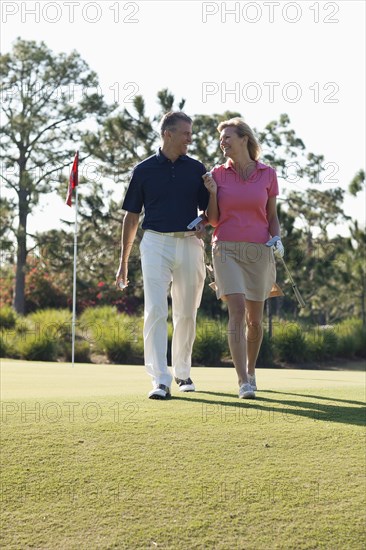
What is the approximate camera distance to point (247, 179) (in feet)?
21.9

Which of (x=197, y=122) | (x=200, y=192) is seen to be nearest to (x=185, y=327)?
(x=200, y=192)

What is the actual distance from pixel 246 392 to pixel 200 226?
132 cm

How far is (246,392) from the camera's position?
662 centimetres

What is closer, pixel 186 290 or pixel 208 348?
pixel 186 290

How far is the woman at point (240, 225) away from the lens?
659 cm

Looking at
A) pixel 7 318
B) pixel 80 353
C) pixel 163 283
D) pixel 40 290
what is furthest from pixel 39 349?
pixel 40 290

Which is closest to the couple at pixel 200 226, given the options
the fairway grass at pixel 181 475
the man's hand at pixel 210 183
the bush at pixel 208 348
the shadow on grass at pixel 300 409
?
the man's hand at pixel 210 183

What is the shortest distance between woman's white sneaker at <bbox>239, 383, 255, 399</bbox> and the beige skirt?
707mm

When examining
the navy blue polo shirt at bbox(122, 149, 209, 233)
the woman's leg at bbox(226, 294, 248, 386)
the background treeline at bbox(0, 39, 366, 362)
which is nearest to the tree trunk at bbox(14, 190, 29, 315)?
the background treeline at bbox(0, 39, 366, 362)

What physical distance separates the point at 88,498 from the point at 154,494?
1.16ft

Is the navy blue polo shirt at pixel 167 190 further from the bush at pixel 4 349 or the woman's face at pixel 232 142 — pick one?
the bush at pixel 4 349

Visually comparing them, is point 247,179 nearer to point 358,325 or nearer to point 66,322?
point 66,322

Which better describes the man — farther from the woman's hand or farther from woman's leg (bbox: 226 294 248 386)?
woman's leg (bbox: 226 294 248 386)

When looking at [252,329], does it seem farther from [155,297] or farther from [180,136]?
[180,136]
